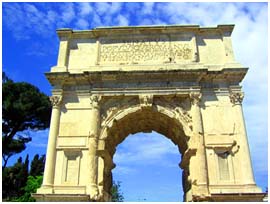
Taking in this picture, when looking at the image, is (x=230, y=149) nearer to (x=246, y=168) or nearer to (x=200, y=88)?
(x=246, y=168)

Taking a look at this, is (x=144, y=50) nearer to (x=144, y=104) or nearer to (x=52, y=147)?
(x=144, y=104)

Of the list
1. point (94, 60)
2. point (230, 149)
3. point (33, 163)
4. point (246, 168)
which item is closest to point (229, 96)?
point (230, 149)

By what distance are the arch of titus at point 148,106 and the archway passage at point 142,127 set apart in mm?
42

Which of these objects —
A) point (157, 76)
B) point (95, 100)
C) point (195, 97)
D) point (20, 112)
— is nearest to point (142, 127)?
point (157, 76)

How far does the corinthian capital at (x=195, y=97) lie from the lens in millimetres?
12070

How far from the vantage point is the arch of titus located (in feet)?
36.4

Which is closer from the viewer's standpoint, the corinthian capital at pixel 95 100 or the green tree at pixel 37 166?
the corinthian capital at pixel 95 100

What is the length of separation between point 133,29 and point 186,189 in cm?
687

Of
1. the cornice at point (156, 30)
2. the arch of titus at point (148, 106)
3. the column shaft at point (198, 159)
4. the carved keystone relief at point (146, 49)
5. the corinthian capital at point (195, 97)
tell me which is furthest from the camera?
the cornice at point (156, 30)

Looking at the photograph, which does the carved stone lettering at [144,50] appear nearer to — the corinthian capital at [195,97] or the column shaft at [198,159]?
the corinthian capital at [195,97]

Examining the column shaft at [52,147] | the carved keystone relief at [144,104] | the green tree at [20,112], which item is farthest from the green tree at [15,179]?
the carved keystone relief at [144,104]

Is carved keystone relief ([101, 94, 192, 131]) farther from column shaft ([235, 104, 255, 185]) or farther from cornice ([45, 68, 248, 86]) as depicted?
column shaft ([235, 104, 255, 185])

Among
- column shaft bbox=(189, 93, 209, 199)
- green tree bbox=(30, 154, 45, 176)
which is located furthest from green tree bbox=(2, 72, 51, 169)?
column shaft bbox=(189, 93, 209, 199)

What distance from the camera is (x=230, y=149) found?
37.7ft
